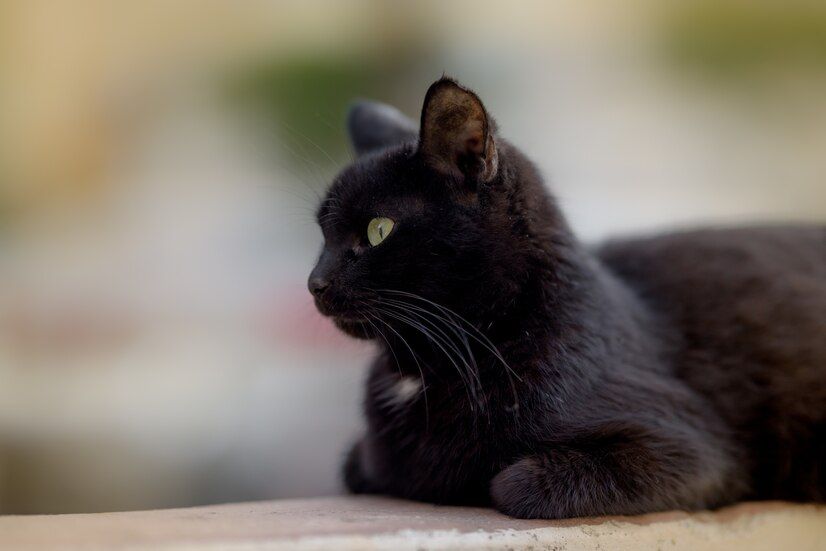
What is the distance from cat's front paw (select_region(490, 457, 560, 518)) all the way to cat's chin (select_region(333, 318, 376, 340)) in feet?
1.14

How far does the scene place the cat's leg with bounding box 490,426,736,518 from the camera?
1.23 meters

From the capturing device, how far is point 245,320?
3520 millimetres

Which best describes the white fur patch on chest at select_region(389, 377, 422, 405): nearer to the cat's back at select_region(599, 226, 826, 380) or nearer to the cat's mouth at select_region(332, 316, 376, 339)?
the cat's mouth at select_region(332, 316, 376, 339)

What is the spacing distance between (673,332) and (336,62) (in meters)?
2.50

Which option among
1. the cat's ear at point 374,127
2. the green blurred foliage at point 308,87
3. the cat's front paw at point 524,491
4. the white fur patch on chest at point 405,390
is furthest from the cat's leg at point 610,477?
the green blurred foliage at point 308,87

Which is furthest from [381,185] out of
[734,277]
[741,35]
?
[741,35]

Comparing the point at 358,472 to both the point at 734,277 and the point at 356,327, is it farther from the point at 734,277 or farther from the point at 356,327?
the point at 734,277

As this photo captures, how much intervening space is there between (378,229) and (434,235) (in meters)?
0.11

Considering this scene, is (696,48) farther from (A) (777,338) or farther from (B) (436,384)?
(B) (436,384)

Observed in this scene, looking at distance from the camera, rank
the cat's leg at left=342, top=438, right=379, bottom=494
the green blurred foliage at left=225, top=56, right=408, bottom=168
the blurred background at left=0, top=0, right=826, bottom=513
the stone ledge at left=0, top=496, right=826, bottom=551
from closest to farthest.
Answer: the stone ledge at left=0, top=496, right=826, bottom=551 → the cat's leg at left=342, top=438, right=379, bottom=494 → the blurred background at left=0, top=0, right=826, bottom=513 → the green blurred foliage at left=225, top=56, right=408, bottom=168

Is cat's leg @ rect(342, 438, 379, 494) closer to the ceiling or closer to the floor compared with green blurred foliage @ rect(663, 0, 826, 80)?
closer to the floor

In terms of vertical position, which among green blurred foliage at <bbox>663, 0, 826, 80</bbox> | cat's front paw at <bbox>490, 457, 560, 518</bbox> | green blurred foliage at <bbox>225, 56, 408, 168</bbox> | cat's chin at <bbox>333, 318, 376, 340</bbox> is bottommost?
cat's front paw at <bbox>490, 457, 560, 518</bbox>

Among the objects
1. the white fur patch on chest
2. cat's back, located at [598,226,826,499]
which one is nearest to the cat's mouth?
the white fur patch on chest

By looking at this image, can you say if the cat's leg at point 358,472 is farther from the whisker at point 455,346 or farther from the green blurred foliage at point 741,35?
the green blurred foliage at point 741,35
